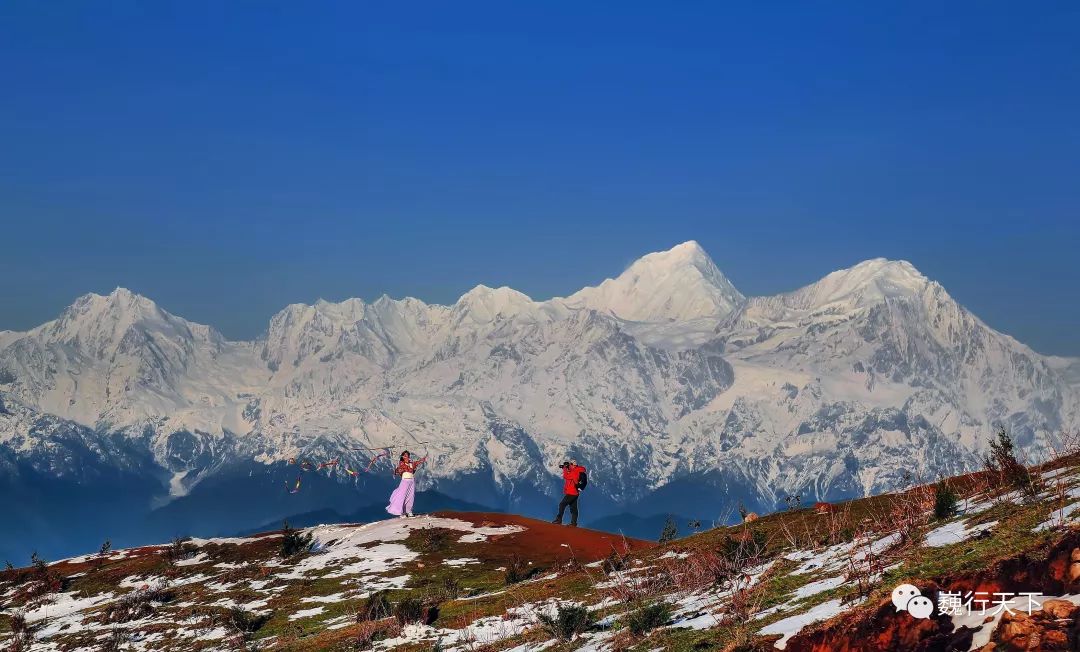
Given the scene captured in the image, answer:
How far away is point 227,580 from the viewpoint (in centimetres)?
4609

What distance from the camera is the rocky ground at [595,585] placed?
15.0 meters

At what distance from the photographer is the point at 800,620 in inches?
699

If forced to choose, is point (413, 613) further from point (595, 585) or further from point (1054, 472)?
point (1054, 472)

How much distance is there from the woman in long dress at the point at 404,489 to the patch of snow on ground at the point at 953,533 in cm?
3828

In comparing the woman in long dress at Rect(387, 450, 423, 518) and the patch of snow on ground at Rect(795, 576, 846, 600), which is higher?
the woman in long dress at Rect(387, 450, 423, 518)

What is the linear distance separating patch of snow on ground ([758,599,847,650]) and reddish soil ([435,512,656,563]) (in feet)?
80.8

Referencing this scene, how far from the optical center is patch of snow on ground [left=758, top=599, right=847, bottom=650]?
16.9 metres

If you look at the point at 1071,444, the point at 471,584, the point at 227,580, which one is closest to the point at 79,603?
the point at 227,580

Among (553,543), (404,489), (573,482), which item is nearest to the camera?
(553,543)

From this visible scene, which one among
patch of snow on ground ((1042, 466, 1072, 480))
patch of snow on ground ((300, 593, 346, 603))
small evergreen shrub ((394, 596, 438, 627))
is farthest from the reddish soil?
patch of snow on ground ((1042, 466, 1072, 480))

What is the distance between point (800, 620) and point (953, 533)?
14.7 feet

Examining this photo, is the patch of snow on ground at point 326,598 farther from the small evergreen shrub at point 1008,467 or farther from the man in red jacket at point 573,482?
the small evergreen shrub at point 1008,467

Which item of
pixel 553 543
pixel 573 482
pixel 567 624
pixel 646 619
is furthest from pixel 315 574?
pixel 646 619

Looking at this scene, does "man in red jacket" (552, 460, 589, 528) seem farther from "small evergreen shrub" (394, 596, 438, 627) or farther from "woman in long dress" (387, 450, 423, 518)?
"small evergreen shrub" (394, 596, 438, 627)
